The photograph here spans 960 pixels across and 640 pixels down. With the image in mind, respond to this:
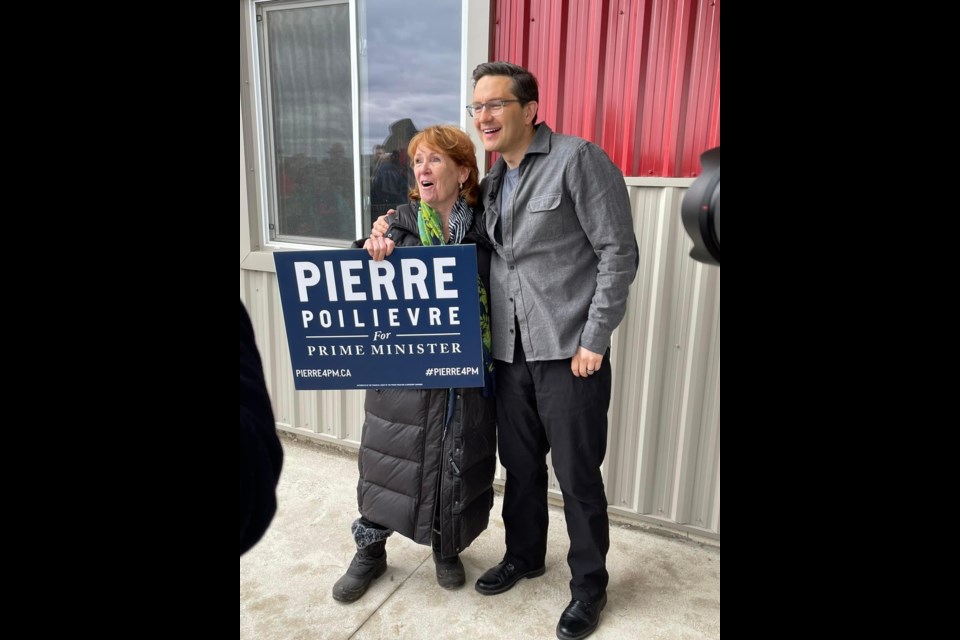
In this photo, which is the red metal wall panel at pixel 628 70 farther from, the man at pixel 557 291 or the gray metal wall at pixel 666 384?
the man at pixel 557 291

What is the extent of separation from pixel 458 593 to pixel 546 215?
5.33 feet

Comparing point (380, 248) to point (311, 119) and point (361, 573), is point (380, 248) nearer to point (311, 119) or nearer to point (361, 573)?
point (361, 573)

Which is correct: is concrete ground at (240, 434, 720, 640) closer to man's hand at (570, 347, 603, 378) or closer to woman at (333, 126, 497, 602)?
woman at (333, 126, 497, 602)

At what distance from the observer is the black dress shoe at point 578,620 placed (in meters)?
2.32

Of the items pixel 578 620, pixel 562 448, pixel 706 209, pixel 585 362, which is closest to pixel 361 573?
pixel 578 620

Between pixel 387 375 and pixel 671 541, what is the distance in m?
1.75

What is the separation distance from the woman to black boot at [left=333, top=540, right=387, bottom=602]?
0.62 feet

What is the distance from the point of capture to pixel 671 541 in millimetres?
3047

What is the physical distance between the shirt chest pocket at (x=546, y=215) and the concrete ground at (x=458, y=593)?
1519 mm

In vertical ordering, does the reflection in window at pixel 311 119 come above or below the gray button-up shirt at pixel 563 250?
above

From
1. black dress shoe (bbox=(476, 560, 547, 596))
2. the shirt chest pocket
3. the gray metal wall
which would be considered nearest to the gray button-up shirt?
the shirt chest pocket

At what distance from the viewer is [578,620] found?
91.9 inches

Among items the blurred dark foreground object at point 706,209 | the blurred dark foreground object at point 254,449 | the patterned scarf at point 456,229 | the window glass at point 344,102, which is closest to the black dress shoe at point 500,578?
the patterned scarf at point 456,229
